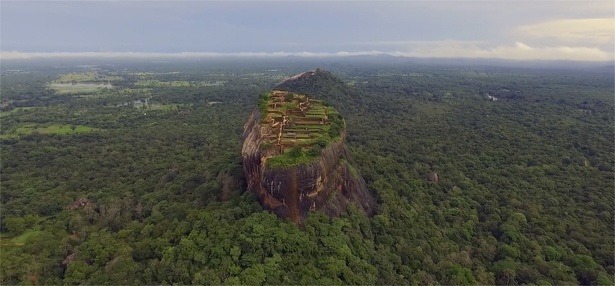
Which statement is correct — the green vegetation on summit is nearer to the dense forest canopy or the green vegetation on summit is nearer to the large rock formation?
the large rock formation

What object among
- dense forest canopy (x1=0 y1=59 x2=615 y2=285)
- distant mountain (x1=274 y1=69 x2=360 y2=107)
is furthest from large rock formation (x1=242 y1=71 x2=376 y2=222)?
distant mountain (x1=274 y1=69 x2=360 y2=107)

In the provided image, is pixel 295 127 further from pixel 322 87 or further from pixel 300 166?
pixel 322 87

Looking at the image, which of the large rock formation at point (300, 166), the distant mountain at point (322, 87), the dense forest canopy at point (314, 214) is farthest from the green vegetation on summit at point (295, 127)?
the distant mountain at point (322, 87)

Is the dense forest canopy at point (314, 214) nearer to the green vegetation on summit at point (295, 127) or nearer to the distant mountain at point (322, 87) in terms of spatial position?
the green vegetation on summit at point (295, 127)

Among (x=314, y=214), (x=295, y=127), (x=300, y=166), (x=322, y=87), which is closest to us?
(x=300, y=166)

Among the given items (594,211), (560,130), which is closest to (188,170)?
(594,211)

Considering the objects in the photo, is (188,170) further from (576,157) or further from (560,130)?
(560,130)

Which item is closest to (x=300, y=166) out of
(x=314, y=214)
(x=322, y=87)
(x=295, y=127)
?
(x=314, y=214)

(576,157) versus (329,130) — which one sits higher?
(329,130)
